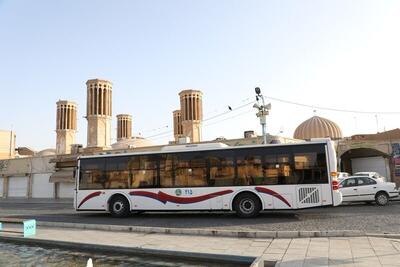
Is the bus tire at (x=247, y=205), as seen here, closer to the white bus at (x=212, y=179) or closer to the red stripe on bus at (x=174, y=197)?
the white bus at (x=212, y=179)

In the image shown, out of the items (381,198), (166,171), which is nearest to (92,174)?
(166,171)

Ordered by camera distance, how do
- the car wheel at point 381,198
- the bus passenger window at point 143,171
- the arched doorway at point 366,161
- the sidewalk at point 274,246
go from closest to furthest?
the sidewalk at point 274,246 < the bus passenger window at point 143,171 < the car wheel at point 381,198 < the arched doorway at point 366,161

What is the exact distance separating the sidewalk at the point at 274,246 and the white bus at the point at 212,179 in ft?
12.0

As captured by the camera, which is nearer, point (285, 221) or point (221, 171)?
point (285, 221)

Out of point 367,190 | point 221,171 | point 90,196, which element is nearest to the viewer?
point 221,171

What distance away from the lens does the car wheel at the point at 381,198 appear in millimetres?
17750

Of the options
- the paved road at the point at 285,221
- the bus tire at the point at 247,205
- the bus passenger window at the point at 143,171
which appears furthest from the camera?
the bus passenger window at the point at 143,171

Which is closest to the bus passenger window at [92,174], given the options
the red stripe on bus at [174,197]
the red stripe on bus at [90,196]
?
the red stripe on bus at [90,196]

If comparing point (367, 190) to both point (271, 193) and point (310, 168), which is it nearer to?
point (310, 168)

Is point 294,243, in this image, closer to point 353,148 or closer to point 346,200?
point 346,200

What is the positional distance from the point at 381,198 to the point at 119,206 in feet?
38.6

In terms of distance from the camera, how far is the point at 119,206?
53.2 ft

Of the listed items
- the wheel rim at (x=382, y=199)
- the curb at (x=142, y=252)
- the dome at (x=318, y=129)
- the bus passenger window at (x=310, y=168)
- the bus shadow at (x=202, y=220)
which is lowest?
the curb at (x=142, y=252)

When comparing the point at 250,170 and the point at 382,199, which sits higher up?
the point at 250,170
